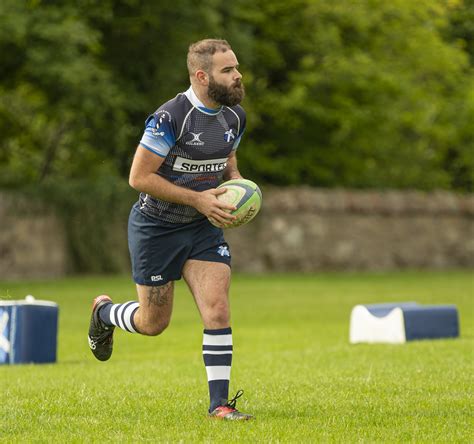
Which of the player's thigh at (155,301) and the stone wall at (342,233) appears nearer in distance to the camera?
the player's thigh at (155,301)

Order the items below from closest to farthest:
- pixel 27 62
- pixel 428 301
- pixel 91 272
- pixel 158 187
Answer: pixel 158 187, pixel 428 301, pixel 27 62, pixel 91 272

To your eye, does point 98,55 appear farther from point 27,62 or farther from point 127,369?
point 127,369

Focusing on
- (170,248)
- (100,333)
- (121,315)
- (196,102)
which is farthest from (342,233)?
(196,102)

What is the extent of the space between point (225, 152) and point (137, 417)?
5.98ft

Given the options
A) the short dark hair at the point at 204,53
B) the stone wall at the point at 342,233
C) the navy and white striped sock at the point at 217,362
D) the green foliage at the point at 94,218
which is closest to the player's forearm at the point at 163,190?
the short dark hair at the point at 204,53

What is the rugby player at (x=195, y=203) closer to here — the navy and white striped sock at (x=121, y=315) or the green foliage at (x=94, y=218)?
the navy and white striped sock at (x=121, y=315)

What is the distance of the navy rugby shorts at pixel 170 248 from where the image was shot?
7895mm

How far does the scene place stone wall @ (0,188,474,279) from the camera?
3246 cm

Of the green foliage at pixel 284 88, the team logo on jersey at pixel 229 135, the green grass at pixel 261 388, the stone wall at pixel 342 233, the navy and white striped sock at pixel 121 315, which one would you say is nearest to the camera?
the green grass at pixel 261 388

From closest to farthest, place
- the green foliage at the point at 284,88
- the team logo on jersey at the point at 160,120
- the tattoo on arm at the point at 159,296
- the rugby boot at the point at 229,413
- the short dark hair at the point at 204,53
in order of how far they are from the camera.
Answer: the rugby boot at the point at 229,413
the team logo on jersey at the point at 160,120
the short dark hair at the point at 204,53
the tattoo on arm at the point at 159,296
the green foliage at the point at 284,88

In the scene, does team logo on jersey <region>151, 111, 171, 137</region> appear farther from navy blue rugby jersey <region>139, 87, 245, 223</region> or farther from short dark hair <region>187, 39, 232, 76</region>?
short dark hair <region>187, 39, 232, 76</region>

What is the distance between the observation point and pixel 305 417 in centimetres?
769


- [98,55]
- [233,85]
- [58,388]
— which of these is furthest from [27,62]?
[233,85]

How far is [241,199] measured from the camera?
7656 mm
